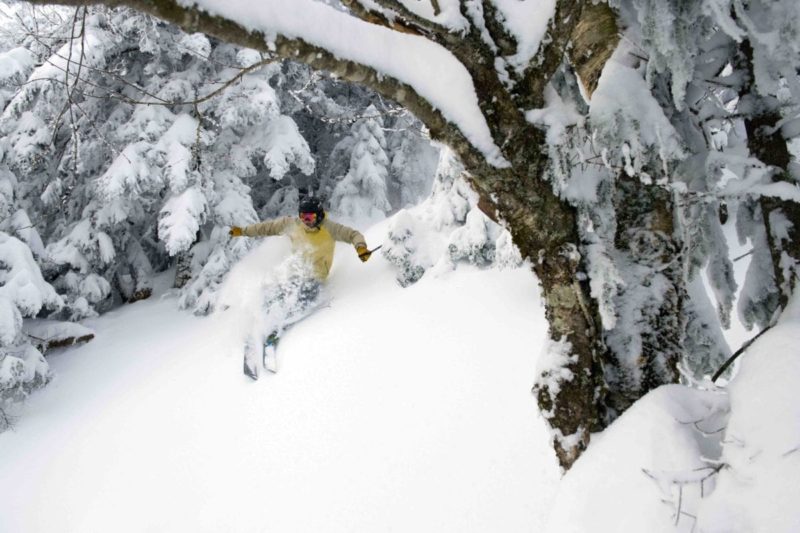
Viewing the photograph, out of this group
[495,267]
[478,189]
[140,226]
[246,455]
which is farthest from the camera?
[140,226]

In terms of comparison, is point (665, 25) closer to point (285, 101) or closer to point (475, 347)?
point (475, 347)

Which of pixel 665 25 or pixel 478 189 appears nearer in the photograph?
pixel 665 25

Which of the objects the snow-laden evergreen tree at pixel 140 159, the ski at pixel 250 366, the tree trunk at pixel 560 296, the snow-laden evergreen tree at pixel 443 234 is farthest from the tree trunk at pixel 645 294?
the snow-laden evergreen tree at pixel 140 159

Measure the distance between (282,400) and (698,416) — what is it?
12.4 feet

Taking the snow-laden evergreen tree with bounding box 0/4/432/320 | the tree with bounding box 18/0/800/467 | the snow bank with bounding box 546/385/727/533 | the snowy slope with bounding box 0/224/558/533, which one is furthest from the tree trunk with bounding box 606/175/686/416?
the snow-laden evergreen tree with bounding box 0/4/432/320

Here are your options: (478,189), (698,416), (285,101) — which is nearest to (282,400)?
(478,189)

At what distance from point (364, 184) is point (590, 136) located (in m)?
9.78

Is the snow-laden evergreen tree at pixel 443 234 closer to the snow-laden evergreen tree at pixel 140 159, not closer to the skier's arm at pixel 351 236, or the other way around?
the skier's arm at pixel 351 236

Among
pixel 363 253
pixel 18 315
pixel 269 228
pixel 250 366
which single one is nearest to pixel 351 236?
pixel 363 253

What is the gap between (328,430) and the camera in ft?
13.1

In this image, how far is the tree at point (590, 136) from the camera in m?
1.52

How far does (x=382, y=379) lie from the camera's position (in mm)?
4281

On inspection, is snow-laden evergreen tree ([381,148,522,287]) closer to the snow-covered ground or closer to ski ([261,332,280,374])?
the snow-covered ground

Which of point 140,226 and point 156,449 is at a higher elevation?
point 140,226
